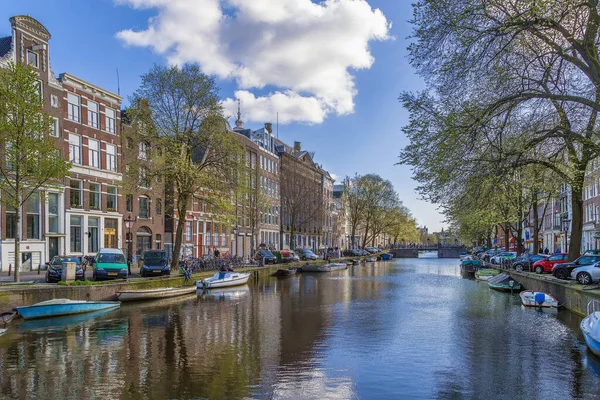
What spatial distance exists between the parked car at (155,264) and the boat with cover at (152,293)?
2.50 meters

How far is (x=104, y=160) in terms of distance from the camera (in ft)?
152

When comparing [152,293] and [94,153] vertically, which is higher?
[94,153]

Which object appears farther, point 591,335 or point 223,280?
point 223,280

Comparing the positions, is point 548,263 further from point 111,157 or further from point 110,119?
point 110,119

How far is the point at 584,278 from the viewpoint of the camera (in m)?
28.1

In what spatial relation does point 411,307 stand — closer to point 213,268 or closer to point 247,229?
point 213,268

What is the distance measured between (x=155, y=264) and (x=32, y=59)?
18898 millimetres

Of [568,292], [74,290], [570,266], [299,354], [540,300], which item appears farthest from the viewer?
[570,266]

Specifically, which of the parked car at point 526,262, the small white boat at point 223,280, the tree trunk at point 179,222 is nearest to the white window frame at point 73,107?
the tree trunk at point 179,222

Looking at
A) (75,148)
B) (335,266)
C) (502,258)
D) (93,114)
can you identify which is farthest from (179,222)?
(502,258)

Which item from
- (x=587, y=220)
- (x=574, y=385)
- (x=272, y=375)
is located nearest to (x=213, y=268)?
(x=272, y=375)

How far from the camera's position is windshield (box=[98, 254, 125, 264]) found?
31.8 metres

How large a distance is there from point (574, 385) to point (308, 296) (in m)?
22.8


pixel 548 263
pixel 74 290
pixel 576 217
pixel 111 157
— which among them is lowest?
pixel 548 263
